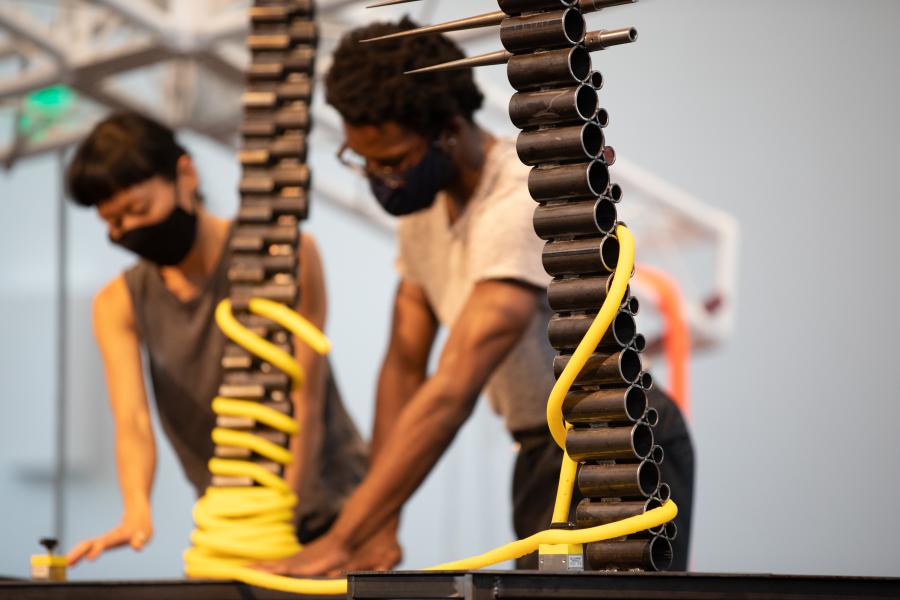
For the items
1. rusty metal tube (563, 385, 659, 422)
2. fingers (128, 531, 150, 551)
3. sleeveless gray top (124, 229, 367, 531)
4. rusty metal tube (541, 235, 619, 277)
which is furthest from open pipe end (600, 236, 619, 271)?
sleeveless gray top (124, 229, 367, 531)

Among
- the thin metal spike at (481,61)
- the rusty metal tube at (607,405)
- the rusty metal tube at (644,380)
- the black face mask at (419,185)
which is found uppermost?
the black face mask at (419,185)

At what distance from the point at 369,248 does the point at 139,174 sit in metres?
3.46

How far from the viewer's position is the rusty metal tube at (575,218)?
110cm

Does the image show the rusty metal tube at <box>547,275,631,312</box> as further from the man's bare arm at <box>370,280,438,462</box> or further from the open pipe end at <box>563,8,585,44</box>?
the man's bare arm at <box>370,280,438,462</box>

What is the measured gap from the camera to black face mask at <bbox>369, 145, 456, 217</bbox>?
1829mm

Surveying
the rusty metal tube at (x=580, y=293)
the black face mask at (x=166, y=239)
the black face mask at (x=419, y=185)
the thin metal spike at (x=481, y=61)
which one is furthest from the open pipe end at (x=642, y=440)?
the black face mask at (x=166, y=239)

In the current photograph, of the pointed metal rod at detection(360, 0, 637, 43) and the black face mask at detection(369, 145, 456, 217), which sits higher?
the black face mask at detection(369, 145, 456, 217)

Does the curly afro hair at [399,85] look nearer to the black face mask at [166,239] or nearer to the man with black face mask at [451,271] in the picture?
the man with black face mask at [451,271]

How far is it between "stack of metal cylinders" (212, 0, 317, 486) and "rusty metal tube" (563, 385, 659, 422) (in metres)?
0.59

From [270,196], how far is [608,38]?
0.73 meters

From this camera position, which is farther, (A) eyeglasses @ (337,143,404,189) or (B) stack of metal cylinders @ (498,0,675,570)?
(A) eyeglasses @ (337,143,404,189)

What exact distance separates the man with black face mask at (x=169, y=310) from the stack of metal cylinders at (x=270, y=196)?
0.40 m

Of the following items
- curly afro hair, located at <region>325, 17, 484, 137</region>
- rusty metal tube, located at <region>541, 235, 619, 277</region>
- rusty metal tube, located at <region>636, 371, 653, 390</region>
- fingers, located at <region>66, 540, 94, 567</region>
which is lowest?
fingers, located at <region>66, 540, 94, 567</region>

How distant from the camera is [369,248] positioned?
18.4ft
